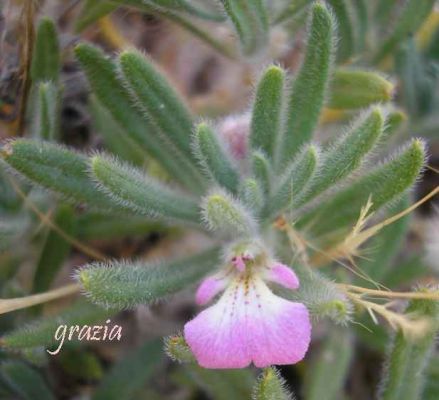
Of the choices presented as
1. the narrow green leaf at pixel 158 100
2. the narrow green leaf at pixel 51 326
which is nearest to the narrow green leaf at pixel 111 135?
the narrow green leaf at pixel 158 100

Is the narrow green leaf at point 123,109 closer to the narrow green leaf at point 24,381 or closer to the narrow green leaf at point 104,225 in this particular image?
the narrow green leaf at point 104,225

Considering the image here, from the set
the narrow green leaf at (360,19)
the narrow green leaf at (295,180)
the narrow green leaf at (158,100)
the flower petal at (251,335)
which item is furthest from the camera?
the narrow green leaf at (360,19)

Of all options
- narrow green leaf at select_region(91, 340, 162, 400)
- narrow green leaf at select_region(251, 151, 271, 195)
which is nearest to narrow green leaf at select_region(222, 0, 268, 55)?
narrow green leaf at select_region(251, 151, 271, 195)

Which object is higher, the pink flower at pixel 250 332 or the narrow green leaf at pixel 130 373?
the pink flower at pixel 250 332

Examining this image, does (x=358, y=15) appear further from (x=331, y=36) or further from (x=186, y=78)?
(x=186, y=78)

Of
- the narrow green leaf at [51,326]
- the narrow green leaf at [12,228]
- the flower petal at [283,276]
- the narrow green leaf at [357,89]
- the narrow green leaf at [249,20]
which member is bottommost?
the narrow green leaf at [51,326]

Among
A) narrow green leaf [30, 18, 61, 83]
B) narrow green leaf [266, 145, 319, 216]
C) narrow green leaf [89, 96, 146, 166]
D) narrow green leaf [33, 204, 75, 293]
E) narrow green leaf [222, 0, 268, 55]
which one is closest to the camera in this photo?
narrow green leaf [266, 145, 319, 216]

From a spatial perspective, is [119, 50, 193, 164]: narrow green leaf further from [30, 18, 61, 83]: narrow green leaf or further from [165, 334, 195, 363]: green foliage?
[165, 334, 195, 363]: green foliage
